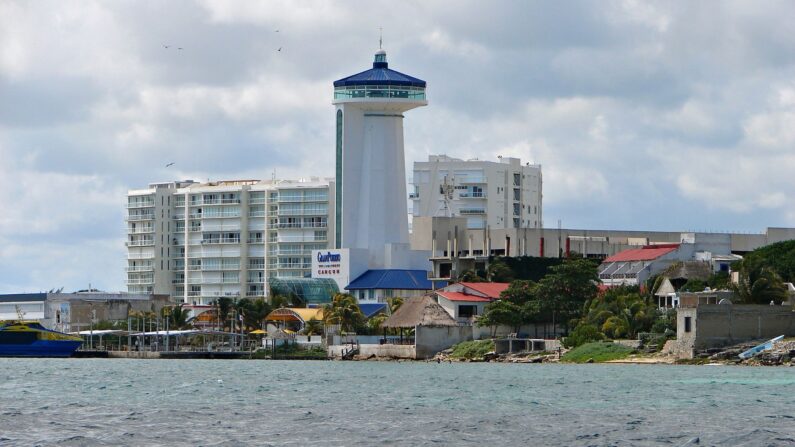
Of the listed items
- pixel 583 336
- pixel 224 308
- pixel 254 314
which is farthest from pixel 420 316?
pixel 224 308

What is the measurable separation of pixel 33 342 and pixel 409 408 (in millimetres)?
89339

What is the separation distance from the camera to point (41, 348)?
14725cm

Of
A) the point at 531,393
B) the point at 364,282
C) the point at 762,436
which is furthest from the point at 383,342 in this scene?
the point at 762,436

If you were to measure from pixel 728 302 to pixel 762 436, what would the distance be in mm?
61323

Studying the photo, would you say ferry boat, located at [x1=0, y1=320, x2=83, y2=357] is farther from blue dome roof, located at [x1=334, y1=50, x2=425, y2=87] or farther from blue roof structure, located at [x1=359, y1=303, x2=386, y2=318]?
blue dome roof, located at [x1=334, y1=50, x2=425, y2=87]

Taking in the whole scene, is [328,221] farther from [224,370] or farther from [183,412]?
→ [183,412]

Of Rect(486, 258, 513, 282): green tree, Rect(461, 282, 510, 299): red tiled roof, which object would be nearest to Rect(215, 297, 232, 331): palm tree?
Rect(486, 258, 513, 282): green tree

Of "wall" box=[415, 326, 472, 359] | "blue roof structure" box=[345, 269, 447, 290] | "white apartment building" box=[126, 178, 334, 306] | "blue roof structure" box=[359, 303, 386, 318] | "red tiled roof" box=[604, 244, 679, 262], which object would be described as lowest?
"wall" box=[415, 326, 472, 359]

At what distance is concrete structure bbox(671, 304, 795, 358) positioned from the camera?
4161 inches

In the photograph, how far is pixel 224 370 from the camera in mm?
107125

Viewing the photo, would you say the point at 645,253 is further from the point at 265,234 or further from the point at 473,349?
the point at 265,234

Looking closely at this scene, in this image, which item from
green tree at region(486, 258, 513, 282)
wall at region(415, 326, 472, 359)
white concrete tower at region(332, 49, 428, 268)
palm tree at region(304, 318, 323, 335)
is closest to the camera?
wall at region(415, 326, 472, 359)

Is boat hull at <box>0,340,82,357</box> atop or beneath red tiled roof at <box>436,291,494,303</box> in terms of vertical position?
beneath

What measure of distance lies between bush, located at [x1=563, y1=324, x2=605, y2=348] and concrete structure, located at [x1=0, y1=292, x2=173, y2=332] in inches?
2560
